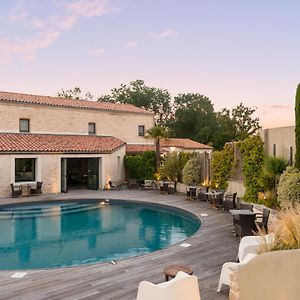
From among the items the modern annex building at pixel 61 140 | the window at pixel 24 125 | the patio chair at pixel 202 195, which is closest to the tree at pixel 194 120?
the modern annex building at pixel 61 140

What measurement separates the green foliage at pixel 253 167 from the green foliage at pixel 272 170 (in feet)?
2.10

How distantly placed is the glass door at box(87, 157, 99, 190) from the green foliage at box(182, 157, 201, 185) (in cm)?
730

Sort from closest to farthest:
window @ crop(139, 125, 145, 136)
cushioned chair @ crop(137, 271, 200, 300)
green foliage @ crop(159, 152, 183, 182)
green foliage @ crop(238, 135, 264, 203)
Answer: cushioned chair @ crop(137, 271, 200, 300)
green foliage @ crop(238, 135, 264, 203)
green foliage @ crop(159, 152, 183, 182)
window @ crop(139, 125, 145, 136)

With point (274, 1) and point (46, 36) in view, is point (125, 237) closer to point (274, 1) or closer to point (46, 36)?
point (274, 1)

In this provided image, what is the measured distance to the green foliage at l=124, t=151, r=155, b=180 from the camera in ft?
85.3

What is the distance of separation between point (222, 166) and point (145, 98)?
133ft

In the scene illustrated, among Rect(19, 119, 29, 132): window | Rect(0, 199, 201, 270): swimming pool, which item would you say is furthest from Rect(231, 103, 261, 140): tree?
Rect(0, 199, 201, 270): swimming pool

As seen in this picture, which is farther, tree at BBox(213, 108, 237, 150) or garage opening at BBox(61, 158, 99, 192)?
tree at BBox(213, 108, 237, 150)

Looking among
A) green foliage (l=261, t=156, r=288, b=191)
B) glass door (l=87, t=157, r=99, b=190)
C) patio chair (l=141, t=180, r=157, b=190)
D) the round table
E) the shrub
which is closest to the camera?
the shrub

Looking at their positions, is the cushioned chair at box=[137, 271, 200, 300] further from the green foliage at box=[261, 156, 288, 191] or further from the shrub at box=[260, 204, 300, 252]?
the green foliage at box=[261, 156, 288, 191]

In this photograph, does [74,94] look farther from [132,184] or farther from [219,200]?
[219,200]

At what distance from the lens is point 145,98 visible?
5747cm

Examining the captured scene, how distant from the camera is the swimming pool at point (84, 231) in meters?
10.6

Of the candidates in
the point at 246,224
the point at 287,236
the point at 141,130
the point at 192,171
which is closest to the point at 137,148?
the point at 141,130
